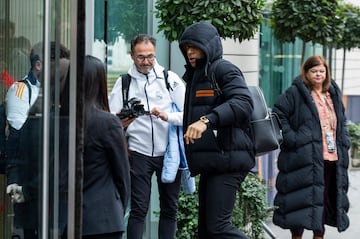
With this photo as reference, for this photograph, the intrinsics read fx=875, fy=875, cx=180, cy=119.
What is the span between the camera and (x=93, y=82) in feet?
14.9

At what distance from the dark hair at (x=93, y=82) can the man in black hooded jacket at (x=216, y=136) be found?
120 centimetres

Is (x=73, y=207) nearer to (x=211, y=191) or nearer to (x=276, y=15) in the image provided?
(x=211, y=191)

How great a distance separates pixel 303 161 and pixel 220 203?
7.15 feet

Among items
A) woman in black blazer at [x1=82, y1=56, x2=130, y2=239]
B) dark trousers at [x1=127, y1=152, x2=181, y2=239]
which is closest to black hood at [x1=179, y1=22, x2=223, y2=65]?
dark trousers at [x1=127, y1=152, x2=181, y2=239]

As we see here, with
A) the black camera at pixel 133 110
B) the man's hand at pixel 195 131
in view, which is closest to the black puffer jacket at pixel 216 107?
the man's hand at pixel 195 131

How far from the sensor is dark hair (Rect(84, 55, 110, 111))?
4.52m

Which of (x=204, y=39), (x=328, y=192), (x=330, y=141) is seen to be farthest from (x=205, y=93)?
(x=328, y=192)

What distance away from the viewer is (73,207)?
4156 mm

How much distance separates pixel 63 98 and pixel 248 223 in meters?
3.79

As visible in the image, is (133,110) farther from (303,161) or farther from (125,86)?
(303,161)

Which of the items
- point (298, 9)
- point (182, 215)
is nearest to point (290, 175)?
point (182, 215)

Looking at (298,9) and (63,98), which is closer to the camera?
(63,98)

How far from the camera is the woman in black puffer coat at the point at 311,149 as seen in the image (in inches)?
305

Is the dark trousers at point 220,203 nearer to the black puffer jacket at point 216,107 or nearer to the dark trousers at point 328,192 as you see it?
the black puffer jacket at point 216,107
